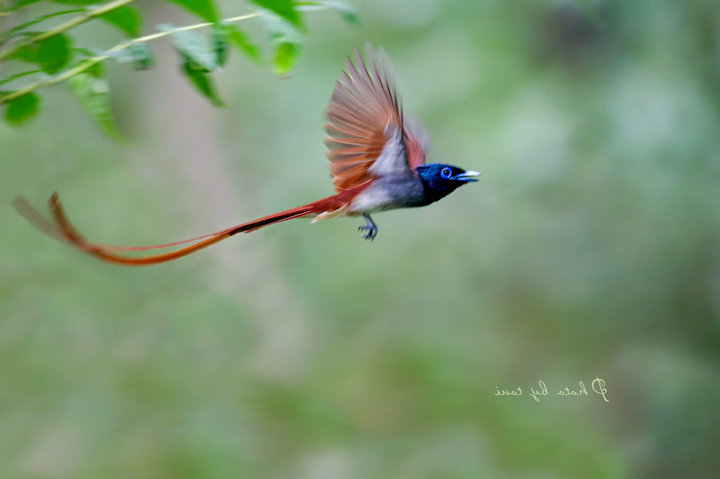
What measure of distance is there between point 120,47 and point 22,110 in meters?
0.11

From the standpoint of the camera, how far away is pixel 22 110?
0.74 m

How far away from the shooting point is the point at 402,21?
284 centimetres

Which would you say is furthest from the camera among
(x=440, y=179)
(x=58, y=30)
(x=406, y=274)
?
(x=406, y=274)

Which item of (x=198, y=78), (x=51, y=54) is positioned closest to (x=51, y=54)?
(x=51, y=54)

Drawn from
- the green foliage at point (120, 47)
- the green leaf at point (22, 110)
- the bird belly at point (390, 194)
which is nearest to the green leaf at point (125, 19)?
the green foliage at point (120, 47)

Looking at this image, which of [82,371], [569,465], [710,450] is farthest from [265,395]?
[710,450]

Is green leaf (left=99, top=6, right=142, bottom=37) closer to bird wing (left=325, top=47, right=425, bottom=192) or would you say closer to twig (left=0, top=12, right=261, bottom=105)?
twig (left=0, top=12, right=261, bottom=105)

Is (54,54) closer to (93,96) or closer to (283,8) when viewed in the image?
(93,96)

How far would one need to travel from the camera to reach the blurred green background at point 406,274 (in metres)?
2.52

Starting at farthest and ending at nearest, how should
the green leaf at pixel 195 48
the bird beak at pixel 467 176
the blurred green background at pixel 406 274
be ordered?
the blurred green background at pixel 406 274 → the bird beak at pixel 467 176 → the green leaf at pixel 195 48

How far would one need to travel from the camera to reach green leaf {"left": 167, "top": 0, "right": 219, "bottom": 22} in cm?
66

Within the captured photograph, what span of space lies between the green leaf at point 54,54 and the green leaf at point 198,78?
4.1 inches

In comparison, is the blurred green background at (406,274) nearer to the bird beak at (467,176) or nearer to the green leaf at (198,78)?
the bird beak at (467,176)

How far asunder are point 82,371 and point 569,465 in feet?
5.62
